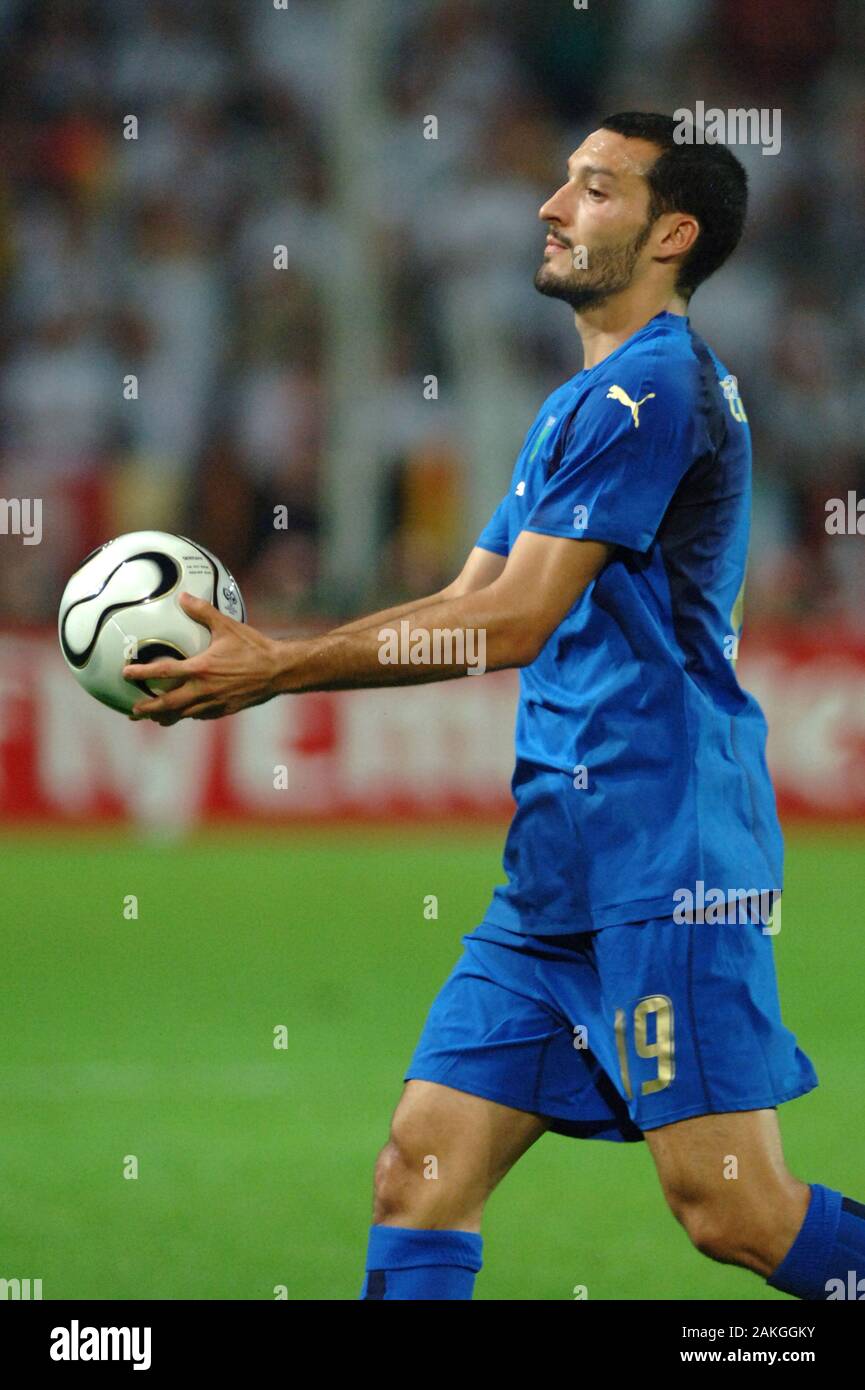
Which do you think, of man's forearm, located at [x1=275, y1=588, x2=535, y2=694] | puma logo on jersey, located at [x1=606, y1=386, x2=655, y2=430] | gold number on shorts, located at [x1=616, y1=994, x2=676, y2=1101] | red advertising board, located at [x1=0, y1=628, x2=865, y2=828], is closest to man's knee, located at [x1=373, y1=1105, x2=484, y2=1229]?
gold number on shorts, located at [x1=616, y1=994, x2=676, y2=1101]

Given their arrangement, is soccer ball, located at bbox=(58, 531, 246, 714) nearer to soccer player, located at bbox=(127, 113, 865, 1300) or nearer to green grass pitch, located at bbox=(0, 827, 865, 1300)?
soccer player, located at bbox=(127, 113, 865, 1300)

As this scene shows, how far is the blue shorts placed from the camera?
11.3ft

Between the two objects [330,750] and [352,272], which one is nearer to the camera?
[330,750]

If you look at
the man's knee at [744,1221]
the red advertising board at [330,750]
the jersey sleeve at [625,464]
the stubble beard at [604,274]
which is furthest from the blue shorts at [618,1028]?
the red advertising board at [330,750]

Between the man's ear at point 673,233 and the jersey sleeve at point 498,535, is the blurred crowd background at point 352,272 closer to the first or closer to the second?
the jersey sleeve at point 498,535

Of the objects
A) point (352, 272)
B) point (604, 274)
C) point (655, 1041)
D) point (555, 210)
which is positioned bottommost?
point (655, 1041)

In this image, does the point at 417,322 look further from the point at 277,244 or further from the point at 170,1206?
the point at 170,1206

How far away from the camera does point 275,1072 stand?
6699 millimetres

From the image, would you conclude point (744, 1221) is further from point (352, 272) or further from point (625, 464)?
point (352, 272)

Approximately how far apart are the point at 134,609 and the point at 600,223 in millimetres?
1034

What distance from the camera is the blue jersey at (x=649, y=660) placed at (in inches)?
137

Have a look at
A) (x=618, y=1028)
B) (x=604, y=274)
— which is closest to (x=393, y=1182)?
(x=618, y=1028)

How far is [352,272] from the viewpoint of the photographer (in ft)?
41.1

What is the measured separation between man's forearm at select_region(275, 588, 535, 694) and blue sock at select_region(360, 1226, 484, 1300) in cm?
94
